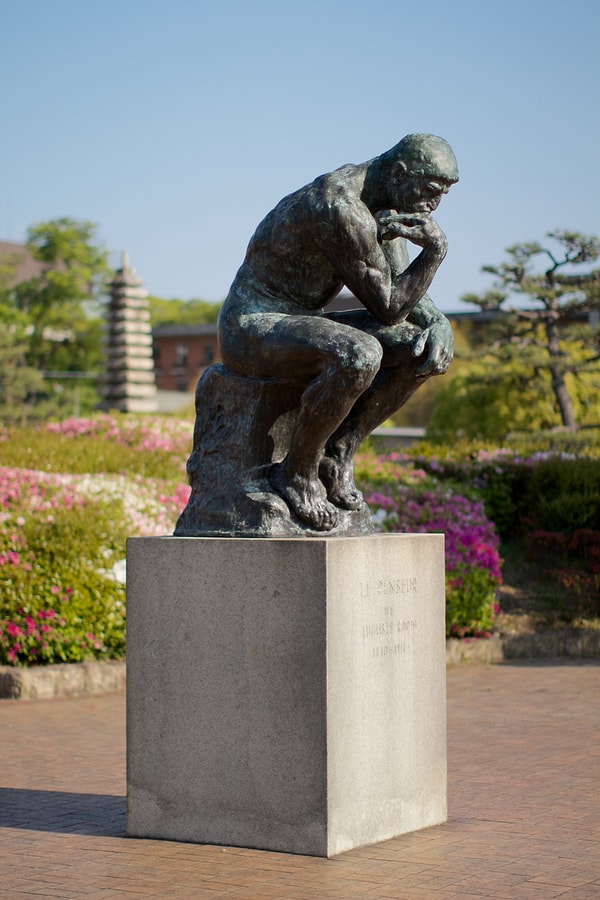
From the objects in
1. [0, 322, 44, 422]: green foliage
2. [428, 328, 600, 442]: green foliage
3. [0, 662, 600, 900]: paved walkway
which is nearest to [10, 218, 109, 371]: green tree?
[0, 322, 44, 422]: green foliage

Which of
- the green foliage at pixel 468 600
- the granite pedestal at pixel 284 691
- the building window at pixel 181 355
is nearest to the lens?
the granite pedestal at pixel 284 691

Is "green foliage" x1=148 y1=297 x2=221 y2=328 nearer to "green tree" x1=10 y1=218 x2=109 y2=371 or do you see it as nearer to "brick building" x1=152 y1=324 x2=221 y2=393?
"brick building" x1=152 y1=324 x2=221 y2=393

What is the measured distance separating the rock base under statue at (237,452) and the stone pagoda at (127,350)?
23.2 m

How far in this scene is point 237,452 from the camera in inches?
265

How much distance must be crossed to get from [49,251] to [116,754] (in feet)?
201

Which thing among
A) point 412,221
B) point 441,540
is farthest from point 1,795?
point 412,221

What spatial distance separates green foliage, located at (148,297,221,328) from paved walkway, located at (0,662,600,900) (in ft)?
305

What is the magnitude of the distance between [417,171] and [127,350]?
78.4 ft

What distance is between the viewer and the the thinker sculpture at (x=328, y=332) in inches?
248

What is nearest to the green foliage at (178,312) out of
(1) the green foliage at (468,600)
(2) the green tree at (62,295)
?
(2) the green tree at (62,295)

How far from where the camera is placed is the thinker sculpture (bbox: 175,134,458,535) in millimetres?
6301

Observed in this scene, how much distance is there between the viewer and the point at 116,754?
8.85m

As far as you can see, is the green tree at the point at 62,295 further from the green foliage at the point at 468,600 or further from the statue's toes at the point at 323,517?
the statue's toes at the point at 323,517

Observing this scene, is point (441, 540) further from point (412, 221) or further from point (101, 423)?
point (101, 423)
